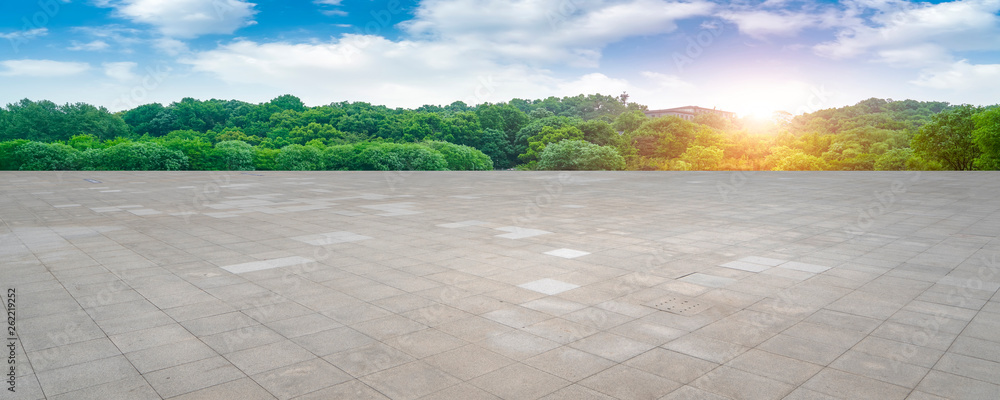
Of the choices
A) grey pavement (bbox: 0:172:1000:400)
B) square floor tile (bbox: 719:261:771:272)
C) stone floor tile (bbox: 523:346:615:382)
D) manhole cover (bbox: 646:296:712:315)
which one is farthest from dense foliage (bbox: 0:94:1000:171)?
stone floor tile (bbox: 523:346:615:382)

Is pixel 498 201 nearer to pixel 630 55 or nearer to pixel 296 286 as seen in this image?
pixel 296 286

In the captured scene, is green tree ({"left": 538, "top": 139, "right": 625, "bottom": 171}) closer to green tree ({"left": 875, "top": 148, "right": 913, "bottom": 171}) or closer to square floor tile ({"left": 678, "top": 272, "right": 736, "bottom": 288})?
green tree ({"left": 875, "top": 148, "right": 913, "bottom": 171})

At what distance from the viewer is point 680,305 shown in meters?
5.55

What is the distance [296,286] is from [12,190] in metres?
18.9

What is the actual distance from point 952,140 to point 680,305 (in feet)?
163

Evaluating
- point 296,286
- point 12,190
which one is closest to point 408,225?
point 296,286

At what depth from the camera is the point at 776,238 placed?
937 centimetres

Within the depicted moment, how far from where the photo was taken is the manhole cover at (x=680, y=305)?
5.35 m

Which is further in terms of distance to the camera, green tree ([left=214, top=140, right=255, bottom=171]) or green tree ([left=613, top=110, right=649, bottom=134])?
green tree ([left=613, top=110, right=649, bottom=134])

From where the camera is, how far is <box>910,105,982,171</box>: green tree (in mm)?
41344

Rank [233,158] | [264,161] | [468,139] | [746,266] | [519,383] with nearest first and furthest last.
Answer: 1. [519,383]
2. [746,266]
3. [233,158]
4. [264,161]
5. [468,139]

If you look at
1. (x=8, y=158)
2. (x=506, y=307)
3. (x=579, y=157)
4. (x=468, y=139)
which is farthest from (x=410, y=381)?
(x=468, y=139)

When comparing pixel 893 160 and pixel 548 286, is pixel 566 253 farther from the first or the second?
pixel 893 160

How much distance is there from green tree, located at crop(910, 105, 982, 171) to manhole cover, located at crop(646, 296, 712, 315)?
1917 inches
